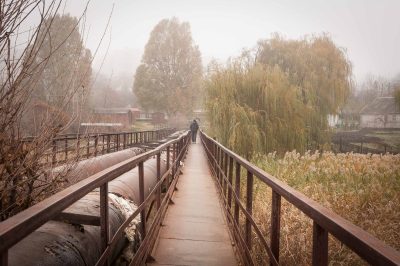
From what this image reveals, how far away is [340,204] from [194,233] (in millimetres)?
2975

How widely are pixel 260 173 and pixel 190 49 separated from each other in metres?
43.9

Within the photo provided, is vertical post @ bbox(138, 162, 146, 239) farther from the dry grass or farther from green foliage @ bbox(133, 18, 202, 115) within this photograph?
green foliage @ bbox(133, 18, 202, 115)

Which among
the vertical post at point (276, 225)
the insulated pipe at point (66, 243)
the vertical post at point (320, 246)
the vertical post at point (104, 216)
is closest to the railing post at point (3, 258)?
the insulated pipe at point (66, 243)

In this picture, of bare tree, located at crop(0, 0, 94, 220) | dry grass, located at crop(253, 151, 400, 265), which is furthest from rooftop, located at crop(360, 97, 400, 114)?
bare tree, located at crop(0, 0, 94, 220)

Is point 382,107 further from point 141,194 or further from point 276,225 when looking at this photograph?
point 276,225

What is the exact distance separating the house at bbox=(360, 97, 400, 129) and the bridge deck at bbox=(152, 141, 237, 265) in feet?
182

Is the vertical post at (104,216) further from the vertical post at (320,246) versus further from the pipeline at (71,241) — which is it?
the vertical post at (320,246)

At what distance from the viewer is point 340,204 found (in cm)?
618

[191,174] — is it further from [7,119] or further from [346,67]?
[346,67]

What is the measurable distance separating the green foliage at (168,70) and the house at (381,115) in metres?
33.9

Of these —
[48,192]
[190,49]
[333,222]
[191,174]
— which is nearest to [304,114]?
[191,174]

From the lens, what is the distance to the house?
55.4 meters

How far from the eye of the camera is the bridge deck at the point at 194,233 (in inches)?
159

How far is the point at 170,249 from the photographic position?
4305mm
